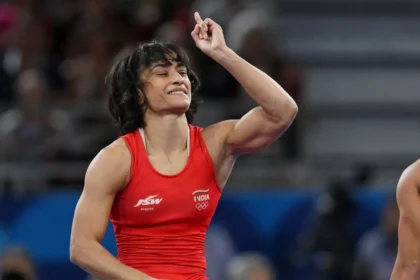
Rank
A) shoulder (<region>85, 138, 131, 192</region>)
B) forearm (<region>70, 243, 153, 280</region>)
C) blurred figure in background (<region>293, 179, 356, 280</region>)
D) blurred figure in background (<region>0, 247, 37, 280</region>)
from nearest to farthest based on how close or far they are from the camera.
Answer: forearm (<region>70, 243, 153, 280</region>)
shoulder (<region>85, 138, 131, 192</region>)
blurred figure in background (<region>0, 247, 37, 280</region>)
blurred figure in background (<region>293, 179, 356, 280</region>)

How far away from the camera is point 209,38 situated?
549cm

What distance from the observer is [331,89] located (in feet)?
43.3

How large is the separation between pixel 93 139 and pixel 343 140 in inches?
145

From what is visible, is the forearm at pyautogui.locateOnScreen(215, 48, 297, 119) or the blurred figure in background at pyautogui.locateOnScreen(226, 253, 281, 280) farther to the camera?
the blurred figure in background at pyautogui.locateOnScreen(226, 253, 281, 280)

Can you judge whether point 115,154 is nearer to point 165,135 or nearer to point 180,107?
point 165,135

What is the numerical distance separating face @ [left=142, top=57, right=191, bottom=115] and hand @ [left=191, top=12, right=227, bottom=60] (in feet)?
0.60

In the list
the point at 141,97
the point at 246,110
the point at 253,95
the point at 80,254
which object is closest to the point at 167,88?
the point at 141,97

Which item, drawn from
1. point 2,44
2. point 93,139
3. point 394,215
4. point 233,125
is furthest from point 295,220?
point 233,125

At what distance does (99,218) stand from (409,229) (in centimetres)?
156

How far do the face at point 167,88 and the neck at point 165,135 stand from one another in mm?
42

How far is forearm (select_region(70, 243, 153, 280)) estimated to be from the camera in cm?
518

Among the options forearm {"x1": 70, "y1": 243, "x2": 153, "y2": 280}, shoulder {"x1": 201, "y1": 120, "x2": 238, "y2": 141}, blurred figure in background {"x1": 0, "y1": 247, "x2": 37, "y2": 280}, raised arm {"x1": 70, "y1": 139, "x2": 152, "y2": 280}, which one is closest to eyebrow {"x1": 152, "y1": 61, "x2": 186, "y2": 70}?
shoulder {"x1": 201, "y1": 120, "x2": 238, "y2": 141}

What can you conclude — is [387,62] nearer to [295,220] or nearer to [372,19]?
[372,19]

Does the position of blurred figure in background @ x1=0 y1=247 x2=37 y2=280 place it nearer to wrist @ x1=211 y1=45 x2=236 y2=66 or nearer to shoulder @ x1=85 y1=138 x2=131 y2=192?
shoulder @ x1=85 y1=138 x2=131 y2=192
